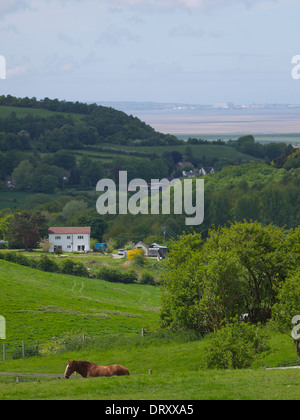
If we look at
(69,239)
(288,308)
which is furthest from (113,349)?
(69,239)

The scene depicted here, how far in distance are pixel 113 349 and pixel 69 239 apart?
70.4 metres

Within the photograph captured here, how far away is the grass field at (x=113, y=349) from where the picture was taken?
740 inches

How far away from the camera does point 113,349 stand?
36531mm

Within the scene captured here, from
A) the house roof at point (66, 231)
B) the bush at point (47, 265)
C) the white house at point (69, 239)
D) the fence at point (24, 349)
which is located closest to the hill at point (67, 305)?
the fence at point (24, 349)

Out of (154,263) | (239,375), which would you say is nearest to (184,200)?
(154,263)

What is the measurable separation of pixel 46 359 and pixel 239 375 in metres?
16.3

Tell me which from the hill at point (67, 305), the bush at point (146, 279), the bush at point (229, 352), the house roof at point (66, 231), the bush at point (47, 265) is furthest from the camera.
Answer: the house roof at point (66, 231)

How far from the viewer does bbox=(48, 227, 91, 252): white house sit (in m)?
105

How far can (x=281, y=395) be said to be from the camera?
58.8 feet

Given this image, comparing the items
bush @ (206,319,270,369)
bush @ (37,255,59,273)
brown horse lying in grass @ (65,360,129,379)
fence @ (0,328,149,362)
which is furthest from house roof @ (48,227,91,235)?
brown horse lying in grass @ (65,360,129,379)

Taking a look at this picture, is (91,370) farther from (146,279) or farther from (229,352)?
(146,279)

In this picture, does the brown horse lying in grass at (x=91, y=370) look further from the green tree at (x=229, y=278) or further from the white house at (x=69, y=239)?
the white house at (x=69, y=239)

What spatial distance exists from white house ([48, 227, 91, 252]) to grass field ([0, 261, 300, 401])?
958 inches

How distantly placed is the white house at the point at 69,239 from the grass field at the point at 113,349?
24.3 metres
